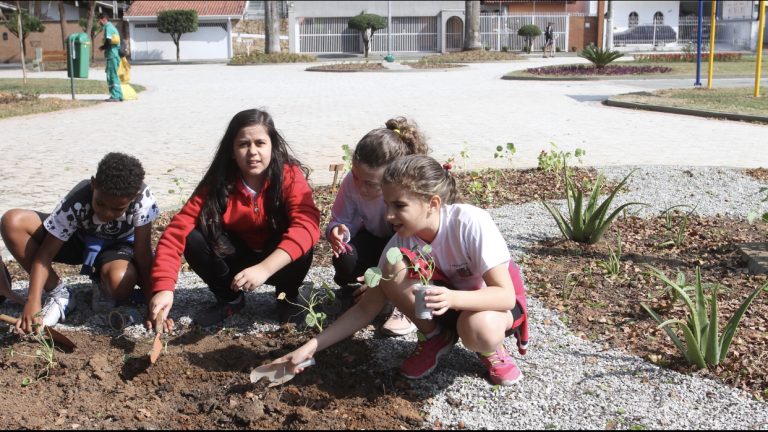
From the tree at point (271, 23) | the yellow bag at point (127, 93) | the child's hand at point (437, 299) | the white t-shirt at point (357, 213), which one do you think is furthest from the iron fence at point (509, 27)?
the child's hand at point (437, 299)

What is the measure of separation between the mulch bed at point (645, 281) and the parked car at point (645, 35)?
48.9 meters

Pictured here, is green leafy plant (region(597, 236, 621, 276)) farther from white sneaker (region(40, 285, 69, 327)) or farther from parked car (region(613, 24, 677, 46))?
parked car (region(613, 24, 677, 46))

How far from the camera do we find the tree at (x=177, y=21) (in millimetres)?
44688

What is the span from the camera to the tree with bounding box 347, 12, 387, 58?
45.8 m

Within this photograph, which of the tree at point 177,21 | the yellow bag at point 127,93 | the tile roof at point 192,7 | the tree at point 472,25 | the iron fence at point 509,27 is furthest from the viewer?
the iron fence at point 509,27

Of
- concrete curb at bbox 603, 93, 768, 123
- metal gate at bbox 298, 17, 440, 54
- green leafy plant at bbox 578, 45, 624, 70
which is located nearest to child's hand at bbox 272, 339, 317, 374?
concrete curb at bbox 603, 93, 768, 123

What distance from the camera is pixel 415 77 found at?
83.6ft

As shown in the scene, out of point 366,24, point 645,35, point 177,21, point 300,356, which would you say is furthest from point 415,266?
point 645,35

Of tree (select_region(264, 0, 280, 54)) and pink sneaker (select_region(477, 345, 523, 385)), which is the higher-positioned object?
tree (select_region(264, 0, 280, 54))

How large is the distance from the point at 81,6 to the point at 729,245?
55.8 m

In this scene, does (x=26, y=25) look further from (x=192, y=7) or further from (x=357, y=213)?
(x=357, y=213)

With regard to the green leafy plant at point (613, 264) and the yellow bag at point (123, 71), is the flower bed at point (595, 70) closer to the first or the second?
the yellow bag at point (123, 71)

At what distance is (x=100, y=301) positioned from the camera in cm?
427

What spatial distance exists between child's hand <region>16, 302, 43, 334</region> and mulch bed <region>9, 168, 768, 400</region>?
4.15 feet
